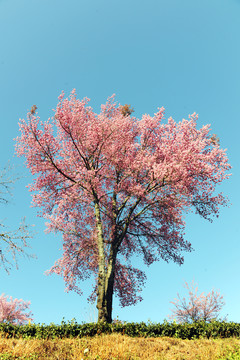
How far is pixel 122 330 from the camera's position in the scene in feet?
34.4

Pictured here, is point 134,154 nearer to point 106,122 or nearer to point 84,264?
point 106,122

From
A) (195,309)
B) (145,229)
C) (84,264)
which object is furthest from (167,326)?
(195,309)

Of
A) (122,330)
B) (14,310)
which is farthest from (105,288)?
(14,310)

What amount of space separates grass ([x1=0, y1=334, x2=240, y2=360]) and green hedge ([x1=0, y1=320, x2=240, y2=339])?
1.20 m

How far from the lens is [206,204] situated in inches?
630

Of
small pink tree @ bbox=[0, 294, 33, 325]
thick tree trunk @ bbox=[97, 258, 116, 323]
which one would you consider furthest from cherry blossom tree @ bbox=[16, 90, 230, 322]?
small pink tree @ bbox=[0, 294, 33, 325]

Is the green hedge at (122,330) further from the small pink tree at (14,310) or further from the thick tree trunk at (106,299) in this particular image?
the small pink tree at (14,310)

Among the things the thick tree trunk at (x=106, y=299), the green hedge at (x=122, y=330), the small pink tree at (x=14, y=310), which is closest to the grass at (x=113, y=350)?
the green hedge at (x=122, y=330)

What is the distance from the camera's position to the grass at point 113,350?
7.43 m

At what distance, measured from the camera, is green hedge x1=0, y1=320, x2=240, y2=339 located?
9953 mm

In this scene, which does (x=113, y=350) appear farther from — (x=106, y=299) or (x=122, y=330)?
(x=106, y=299)

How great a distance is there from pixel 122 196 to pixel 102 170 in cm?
244

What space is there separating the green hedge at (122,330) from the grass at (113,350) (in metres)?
1.20

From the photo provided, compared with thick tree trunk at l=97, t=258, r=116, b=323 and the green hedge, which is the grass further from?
thick tree trunk at l=97, t=258, r=116, b=323
